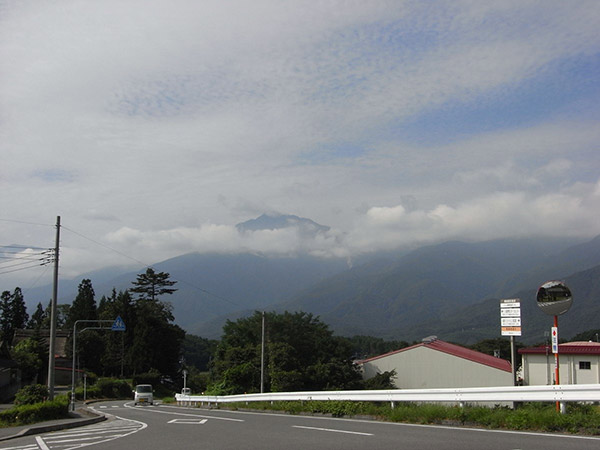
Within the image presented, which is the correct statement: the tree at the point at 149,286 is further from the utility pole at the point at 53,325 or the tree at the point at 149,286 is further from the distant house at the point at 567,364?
the utility pole at the point at 53,325

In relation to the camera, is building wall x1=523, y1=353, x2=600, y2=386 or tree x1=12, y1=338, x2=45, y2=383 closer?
building wall x1=523, y1=353, x2=600, y2=386

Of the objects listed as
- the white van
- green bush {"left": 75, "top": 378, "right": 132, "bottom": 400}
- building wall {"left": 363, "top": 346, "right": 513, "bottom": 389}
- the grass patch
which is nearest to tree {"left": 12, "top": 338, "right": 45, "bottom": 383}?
green bush {"left": 75, "top": 378, "right": 132, "bottom": 400}

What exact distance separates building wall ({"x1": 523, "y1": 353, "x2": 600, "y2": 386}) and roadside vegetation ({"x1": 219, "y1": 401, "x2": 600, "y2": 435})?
28329 mm

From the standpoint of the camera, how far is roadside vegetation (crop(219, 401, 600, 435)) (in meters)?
10.9

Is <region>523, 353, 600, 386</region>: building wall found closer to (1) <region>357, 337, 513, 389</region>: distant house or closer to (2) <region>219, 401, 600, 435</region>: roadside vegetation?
(1) <region>357, 337, 513, 389</region>: distant house

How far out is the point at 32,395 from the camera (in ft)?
80.7

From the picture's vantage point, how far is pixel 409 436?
36.2 ft

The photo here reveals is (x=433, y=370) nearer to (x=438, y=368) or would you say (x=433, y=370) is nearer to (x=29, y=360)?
(x=438, y=368)

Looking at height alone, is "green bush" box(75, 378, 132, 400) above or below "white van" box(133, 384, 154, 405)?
below

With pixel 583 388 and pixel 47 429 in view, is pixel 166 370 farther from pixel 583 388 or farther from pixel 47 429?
pixel 583 388

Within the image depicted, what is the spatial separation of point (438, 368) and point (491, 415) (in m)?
46.5

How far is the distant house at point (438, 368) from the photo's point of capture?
52.5 meters

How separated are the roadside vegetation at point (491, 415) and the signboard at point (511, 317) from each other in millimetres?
1645

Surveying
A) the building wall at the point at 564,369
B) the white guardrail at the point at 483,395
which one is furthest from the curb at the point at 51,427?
the building wall at the point at 564,369
